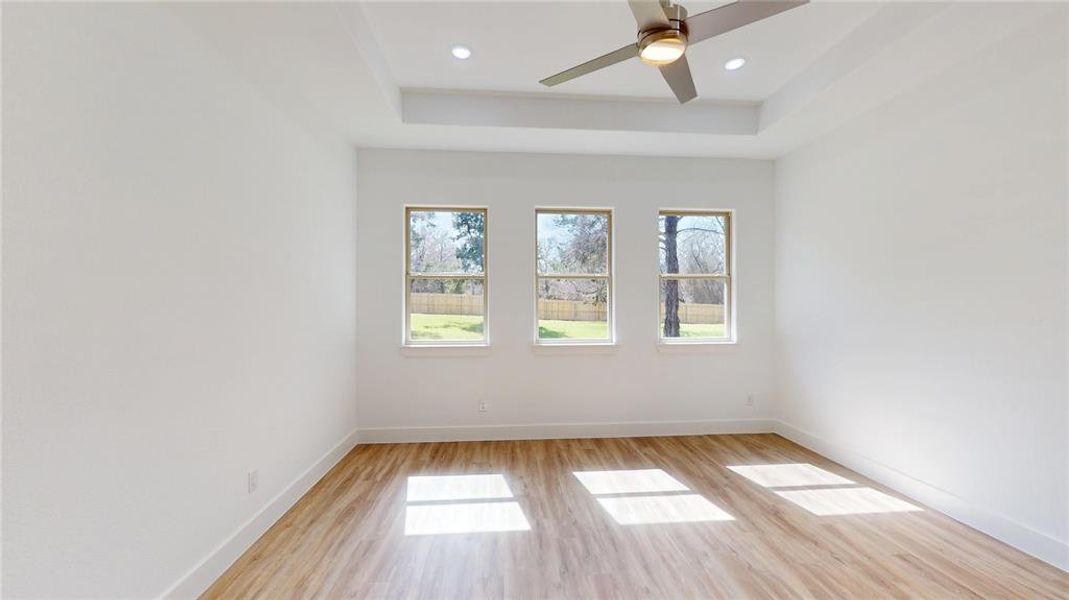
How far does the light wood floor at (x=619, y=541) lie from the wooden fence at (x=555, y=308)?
1.40 metres

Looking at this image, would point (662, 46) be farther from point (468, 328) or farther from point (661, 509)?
point (468, 328)

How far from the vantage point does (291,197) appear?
271 centimetres

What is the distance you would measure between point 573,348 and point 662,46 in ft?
8.84

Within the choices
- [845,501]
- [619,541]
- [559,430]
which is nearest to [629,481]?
[619,541]

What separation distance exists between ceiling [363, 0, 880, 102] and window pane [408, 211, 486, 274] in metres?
1.18

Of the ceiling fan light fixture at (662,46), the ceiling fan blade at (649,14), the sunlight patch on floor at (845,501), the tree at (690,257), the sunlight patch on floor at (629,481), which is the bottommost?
the sunlight patch on floor at (845,501)

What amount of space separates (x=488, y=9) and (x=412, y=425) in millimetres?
3330

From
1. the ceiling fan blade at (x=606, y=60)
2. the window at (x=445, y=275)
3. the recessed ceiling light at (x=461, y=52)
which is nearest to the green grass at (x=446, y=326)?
the window at (x=445, y=275)

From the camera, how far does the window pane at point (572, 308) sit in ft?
13.2

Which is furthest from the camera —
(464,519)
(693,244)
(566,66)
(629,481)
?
(693,244)

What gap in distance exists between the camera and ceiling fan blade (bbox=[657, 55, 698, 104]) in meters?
1.96

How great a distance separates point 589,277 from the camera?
159 inches

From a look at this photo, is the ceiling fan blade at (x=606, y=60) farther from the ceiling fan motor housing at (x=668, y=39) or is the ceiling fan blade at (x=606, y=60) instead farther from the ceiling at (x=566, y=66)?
the ceiling at (x=566, y=66)

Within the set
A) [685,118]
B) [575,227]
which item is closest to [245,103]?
[575,227]
